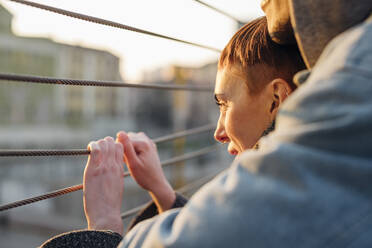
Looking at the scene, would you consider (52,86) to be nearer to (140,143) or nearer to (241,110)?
(140,143)

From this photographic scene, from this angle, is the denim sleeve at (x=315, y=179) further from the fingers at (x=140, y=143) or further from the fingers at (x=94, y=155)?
the fingers at (x=140, y=143)

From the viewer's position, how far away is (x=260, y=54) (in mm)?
726

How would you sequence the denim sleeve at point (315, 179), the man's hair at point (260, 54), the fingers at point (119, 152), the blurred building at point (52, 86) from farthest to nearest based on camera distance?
the blurred building at point (52, 86) → the fingers at point (119, 152) → the man's hair at point (260, 54) → the denim sleeve at point (315, 179)

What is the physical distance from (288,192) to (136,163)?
57 cm

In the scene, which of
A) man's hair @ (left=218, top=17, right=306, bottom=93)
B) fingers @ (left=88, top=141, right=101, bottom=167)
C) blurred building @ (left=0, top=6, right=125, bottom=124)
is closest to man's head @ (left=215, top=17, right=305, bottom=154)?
man's hair @ (left=218, top=17, right=306, bottom=93)

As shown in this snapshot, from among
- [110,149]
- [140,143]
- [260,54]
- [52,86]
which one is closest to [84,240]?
[110,149]

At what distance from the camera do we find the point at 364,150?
334mm

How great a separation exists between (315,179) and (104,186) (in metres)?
Result: 0.49

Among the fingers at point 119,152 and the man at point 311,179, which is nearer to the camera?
the man at point 311,179

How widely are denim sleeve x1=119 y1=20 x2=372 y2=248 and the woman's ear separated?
330 millimetres

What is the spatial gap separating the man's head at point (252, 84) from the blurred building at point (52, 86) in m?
25.8

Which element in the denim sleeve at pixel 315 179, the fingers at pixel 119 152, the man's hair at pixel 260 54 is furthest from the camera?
the fingers at pixel 119 152

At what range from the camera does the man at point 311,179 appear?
1.09 ft

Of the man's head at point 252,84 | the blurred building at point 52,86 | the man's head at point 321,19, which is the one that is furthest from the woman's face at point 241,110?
the blurred building at point 52,86
